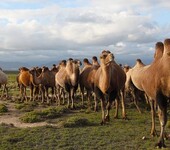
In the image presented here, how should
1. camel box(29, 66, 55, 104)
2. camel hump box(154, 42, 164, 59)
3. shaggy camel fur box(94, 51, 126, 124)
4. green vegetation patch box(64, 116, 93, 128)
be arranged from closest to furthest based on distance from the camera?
camel hump box(154, 42, 164, 59), green vegetation patch box(64, 116, 93, 128), shaggy camel fur box(94, 51, 126, 124), camel box(29, 66, 55, 104)

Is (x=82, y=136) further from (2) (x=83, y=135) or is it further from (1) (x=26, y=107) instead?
(1) (x=26, y=107)

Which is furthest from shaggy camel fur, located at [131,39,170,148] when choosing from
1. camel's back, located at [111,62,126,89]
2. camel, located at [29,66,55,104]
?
camel, located at [29,66,55,104]

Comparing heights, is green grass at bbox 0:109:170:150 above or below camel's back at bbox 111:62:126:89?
below

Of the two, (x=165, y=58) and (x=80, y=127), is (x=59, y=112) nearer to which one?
(x=80, y=127)

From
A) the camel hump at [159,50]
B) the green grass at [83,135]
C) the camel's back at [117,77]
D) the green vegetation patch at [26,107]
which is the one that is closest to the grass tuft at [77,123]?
the green grass at [83,135]

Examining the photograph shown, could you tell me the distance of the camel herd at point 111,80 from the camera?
11.0 m

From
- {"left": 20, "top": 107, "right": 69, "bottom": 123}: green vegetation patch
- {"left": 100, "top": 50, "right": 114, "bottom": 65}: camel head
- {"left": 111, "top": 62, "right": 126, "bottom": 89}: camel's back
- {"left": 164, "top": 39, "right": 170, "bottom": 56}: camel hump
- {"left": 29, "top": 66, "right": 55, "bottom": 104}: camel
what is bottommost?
{"left": 20, "top": 107, "right": 69, "bottom": 123}: green vegetation patch

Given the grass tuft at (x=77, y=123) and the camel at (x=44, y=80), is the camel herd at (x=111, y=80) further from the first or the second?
the grass tuft at (x=77, y=123)

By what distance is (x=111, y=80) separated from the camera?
1619 centimetres

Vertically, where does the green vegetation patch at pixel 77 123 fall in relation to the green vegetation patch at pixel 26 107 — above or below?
above

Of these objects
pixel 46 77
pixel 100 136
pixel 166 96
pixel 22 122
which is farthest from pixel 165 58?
pixel 46 77

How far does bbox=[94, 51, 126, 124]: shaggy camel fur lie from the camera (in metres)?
15.6

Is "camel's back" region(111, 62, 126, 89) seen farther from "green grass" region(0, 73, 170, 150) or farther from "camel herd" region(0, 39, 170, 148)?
"green grass" region(0, 73, 170, 150)

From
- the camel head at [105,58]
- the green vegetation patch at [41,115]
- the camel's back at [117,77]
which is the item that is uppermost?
the camel head at [105,58]
